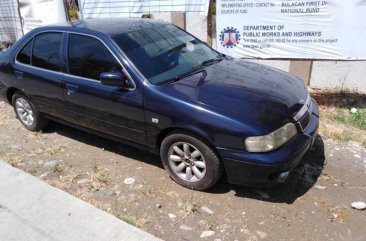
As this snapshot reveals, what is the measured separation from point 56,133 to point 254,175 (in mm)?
3268

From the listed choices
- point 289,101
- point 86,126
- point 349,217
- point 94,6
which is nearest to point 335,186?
point 349,217

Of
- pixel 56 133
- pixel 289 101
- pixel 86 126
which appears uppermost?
pixel 289 101

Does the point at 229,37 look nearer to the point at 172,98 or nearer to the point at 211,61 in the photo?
the point at 211,61

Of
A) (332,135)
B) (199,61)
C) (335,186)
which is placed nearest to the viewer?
(335,186)

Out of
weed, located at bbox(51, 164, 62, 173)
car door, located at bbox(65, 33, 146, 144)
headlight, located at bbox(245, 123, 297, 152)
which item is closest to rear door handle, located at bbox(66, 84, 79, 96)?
car door, located at bbox(65, 33, 146, 144)

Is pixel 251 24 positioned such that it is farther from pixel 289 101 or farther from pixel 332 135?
pixel 289 101

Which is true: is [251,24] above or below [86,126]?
above

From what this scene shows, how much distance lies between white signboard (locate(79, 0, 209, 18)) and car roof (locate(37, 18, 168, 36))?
2.31 metres

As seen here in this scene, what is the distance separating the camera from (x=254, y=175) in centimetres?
346

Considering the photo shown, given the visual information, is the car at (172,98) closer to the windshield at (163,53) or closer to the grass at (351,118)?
the windshield at (163,53)

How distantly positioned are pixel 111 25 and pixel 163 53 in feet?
2.88

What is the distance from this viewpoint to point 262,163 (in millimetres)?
3369

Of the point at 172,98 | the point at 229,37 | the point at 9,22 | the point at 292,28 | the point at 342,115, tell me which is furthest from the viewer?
the point at 9,22

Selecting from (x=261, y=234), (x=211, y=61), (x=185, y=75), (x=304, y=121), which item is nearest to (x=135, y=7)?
(x=211, y=61)
